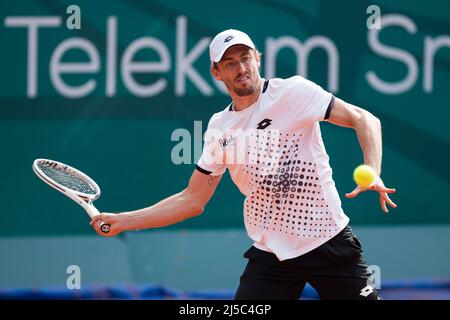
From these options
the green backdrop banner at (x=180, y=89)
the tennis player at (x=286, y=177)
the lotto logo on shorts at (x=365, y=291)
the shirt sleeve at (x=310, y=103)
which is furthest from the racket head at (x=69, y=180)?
the green backdrop banner at (x=180, y=89)

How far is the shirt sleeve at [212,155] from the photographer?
5.23 meters

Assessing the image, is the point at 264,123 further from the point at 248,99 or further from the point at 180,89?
the point at 180,89

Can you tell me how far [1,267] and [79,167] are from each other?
3.18 ft

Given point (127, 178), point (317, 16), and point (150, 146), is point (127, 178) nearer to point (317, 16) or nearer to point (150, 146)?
point (150, 146)

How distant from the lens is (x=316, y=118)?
5.02 meters

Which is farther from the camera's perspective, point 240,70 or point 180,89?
point 180,89

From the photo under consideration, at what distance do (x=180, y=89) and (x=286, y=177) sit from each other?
8.94 feet

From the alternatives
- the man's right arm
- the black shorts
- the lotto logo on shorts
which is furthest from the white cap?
the lotto logo on shorts

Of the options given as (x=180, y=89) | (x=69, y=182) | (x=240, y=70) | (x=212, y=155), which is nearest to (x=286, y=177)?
(x=212, y=155)

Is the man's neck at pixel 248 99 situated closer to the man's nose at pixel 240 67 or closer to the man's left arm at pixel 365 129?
the man's nose at pixel 240 67

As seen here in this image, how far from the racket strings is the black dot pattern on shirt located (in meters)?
1.04

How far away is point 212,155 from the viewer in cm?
525

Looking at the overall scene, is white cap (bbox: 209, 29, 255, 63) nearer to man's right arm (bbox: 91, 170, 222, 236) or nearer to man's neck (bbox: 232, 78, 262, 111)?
man's neck (bbox: 232, 78, 262, 111)
